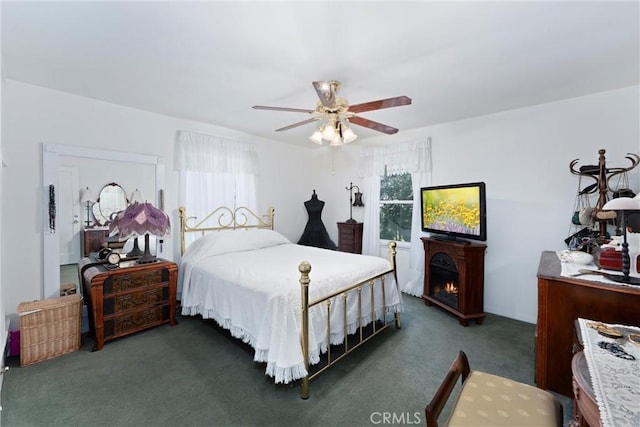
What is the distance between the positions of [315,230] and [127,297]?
2.81 metres

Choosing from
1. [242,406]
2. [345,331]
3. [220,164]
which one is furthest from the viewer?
[220,164]

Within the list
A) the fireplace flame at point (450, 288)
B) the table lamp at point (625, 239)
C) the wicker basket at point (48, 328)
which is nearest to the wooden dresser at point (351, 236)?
the fireplace flame at point (450, 288)

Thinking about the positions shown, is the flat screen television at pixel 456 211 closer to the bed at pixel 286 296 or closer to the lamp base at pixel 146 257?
the bed at pixel 286 296

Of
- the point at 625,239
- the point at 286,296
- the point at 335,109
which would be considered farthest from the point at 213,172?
the point at 625,239

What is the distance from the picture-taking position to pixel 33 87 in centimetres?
254

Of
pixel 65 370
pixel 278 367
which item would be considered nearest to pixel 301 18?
pixel 278 367

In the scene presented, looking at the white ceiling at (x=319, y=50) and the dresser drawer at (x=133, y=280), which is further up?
the white ceiling at (x=319, y=50)

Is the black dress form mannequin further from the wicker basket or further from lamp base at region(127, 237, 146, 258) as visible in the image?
the wicker basket

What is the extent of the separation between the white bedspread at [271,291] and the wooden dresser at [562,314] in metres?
1.30

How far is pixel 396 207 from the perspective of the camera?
14.4 feet

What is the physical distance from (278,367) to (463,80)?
Answer: 9.31 ft

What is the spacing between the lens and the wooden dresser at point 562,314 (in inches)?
64.2

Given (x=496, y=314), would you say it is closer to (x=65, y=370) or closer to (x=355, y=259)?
(x=355, y=259)

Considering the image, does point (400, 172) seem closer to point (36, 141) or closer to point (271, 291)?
point (271, 291)
